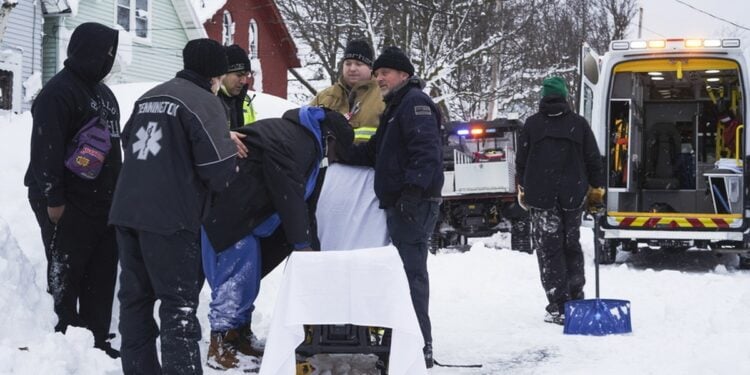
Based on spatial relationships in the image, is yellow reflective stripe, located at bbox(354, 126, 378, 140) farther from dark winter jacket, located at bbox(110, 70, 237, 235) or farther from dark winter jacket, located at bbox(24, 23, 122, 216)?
dark winter jacket, located at bbox(110, 70, 237, 235)

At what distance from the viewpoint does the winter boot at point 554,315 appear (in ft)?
22.8

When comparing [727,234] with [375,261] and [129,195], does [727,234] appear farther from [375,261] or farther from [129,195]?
[129,195]

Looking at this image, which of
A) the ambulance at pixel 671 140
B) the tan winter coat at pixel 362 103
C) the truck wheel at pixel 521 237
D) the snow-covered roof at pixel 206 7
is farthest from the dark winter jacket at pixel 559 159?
the snow-covered roof at pixel 206 7

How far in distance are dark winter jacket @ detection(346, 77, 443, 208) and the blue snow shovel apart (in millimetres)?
1706

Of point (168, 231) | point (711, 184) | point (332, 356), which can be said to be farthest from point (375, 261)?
point (711, 184)

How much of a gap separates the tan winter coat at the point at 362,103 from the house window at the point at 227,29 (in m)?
26.6

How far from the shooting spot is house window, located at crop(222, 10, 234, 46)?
104 ft

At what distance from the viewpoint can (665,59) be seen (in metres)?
11.3

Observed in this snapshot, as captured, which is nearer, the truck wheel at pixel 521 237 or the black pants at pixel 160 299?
the black pants at pixel 160 299

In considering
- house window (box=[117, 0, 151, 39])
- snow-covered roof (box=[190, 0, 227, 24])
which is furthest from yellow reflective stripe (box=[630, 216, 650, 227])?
snow-covered roof (box=[190, 0, 227, 24])

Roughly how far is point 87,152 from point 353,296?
1649 mm

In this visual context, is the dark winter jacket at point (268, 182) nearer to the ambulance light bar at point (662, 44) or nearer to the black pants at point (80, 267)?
the black pants at point (80, 267)

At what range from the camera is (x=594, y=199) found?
23.9 feet

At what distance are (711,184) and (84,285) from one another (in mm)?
A: 9016
